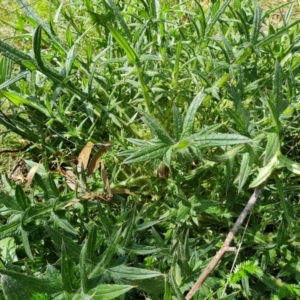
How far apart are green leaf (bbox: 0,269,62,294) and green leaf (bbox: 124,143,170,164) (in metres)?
0.27

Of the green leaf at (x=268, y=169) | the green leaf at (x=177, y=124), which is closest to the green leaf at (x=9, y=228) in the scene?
the green leaf at (x=177, y=124)

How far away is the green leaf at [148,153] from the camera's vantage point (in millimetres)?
982

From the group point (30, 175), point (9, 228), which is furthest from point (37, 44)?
point (9, 228)

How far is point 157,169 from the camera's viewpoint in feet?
4.84

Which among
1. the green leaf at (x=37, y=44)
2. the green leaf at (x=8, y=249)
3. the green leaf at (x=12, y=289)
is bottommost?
the green leaf at (x=8, y=249)

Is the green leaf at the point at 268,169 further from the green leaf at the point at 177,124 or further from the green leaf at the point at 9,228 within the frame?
the green leaf at the point at 9,228

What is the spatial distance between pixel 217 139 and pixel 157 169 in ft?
1.66

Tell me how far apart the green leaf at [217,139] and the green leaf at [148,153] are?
0.21ft

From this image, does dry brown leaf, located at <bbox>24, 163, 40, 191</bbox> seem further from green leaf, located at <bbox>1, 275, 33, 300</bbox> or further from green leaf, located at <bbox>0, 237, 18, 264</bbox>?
green leaf, located at <bbox>1, 275, 33, 300</bbox>

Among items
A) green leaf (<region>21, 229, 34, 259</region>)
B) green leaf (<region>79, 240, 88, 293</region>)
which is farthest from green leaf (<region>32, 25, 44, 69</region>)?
green leaf (<region>79, 240, 88, 293</region>)

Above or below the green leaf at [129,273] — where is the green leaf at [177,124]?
above

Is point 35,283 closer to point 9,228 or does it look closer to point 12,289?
point 12,289

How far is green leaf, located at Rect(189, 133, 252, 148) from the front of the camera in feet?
3.20

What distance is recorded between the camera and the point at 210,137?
1.00 m
